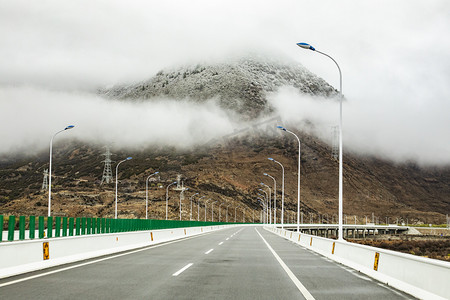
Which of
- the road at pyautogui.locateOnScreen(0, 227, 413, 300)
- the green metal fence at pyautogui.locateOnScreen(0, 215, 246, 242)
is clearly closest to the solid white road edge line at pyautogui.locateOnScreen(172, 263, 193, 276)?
the road at pyautogui.locateOnScreen(0, 227, 413, 300)

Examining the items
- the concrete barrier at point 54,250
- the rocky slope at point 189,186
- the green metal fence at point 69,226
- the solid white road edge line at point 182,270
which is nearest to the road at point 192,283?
the solid white road edge line at point 182,270

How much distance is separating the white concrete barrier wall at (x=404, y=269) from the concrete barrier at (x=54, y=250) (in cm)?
883

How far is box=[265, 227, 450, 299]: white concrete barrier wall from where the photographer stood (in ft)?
26.9

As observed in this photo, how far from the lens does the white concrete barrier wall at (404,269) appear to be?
821 centimetres

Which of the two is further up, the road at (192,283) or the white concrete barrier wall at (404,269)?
the white concrete barrier wall at (404,269)

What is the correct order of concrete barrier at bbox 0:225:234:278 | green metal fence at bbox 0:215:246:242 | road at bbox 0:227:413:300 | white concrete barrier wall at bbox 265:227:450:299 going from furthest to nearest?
1. green metal fence at bbox 0:215:246:242
2. concrete barrier at bbox 0:225:234:278
3. road at bbox 0:227:413:300
4. white concrete barrier wall at bbox 265:227:450:299

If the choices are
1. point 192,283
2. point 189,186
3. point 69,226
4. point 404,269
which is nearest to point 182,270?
point 192,283

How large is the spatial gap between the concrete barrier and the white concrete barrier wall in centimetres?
883

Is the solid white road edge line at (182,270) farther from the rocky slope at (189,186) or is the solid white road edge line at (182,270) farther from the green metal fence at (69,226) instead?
the rocky slope at (189,186)

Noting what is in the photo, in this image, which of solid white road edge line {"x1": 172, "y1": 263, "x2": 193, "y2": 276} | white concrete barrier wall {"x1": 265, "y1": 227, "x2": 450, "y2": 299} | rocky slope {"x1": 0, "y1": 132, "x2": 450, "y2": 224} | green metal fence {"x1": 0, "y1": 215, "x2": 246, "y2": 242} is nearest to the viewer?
white concrete barrier wall {"x1": 265, "y1": 227, "x2": 450, "y2": 299}

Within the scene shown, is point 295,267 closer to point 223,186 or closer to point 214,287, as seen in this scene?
point 214,287

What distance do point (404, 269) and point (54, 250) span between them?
986cm

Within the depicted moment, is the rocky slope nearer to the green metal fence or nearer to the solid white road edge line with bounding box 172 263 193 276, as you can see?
the green metal fence

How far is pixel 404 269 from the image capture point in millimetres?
10227
